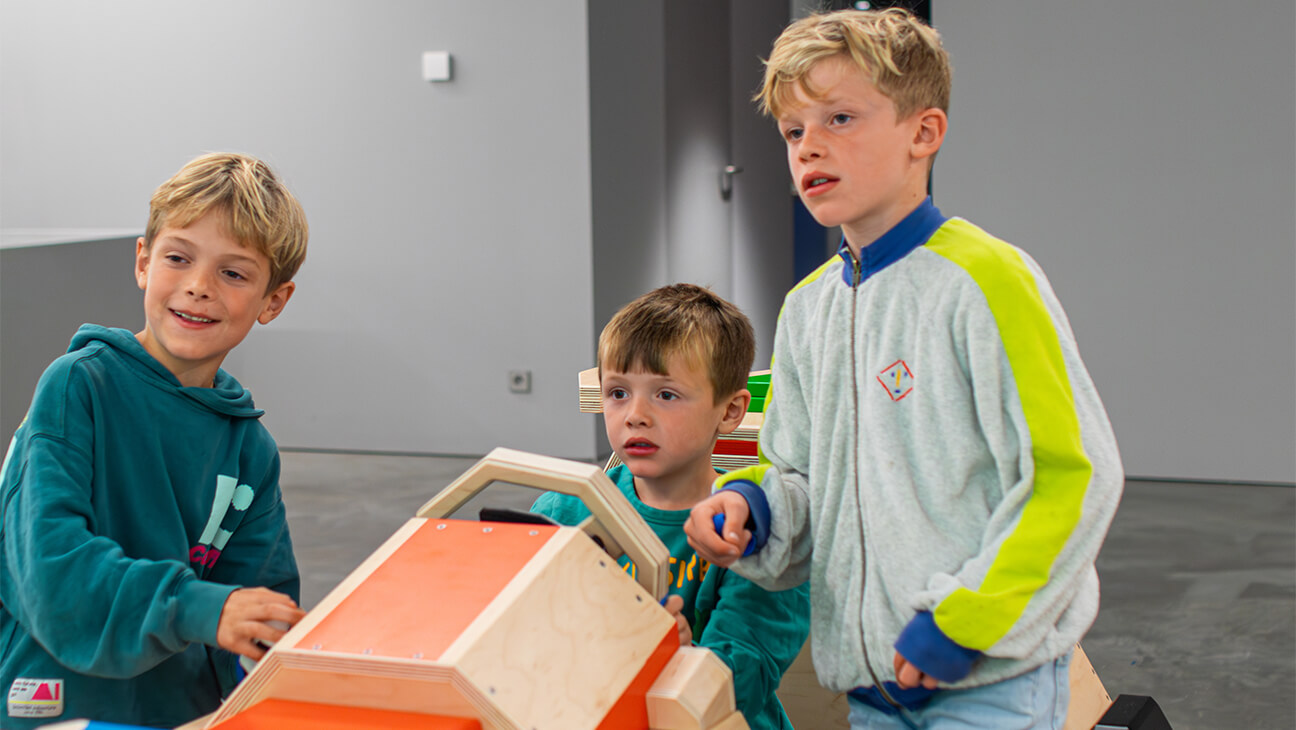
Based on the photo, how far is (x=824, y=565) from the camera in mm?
1364

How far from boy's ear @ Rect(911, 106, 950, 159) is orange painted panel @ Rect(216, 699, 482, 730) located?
0.77 m

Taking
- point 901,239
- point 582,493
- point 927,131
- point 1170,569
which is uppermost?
point 927,131

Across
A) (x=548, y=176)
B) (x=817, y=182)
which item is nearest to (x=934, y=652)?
(x=817, y=182)

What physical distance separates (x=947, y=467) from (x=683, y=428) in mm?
553

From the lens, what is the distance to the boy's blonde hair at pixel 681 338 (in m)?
1.72

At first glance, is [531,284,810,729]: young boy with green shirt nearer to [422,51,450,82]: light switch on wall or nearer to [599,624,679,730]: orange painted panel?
[599,624,679,730]: orange painted panel

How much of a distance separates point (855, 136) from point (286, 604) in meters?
0.81

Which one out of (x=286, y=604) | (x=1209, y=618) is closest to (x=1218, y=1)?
(x=1209, y=618)

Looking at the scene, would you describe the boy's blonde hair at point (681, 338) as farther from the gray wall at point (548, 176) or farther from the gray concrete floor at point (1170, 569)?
the gray wall at point (548, 176)

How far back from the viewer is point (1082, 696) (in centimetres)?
182

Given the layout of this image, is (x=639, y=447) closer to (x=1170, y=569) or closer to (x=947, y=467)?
(x=947, y=467)

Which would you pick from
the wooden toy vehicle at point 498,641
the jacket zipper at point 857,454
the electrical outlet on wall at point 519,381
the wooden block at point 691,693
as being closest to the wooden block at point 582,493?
the wooden toy vehicle at point 498,641

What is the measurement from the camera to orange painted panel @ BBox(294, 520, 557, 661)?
3.49 feet

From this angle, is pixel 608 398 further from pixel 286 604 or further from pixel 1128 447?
pixel 1128 447
